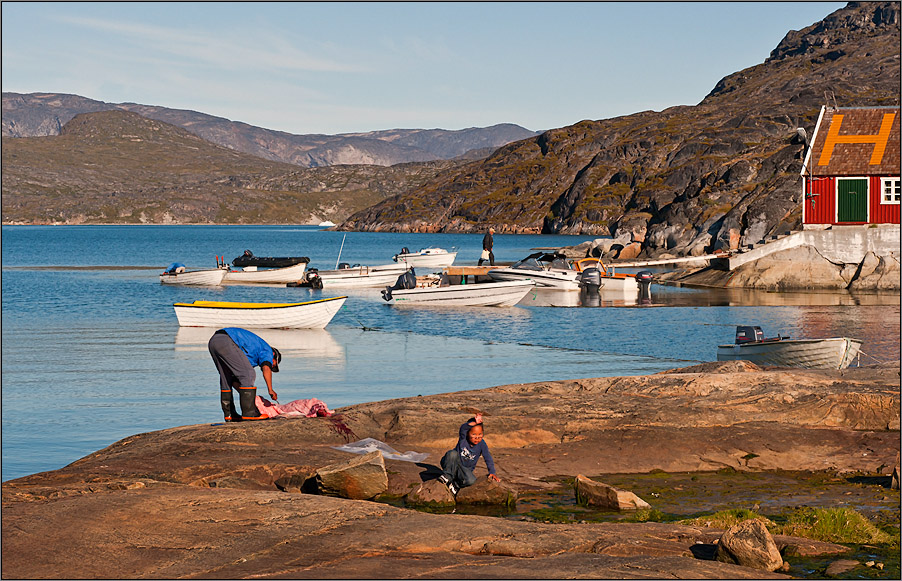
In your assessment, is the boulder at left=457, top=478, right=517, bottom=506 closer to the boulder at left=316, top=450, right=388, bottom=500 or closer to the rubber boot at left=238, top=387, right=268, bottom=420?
the boulder at left=316, top=450, right=388, bottom=500

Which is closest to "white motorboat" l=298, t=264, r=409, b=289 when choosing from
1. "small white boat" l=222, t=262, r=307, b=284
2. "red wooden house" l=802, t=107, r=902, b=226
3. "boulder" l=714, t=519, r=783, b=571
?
"small white boat" l=222, t=262, r=307, b=284

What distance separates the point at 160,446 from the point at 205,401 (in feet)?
26.3

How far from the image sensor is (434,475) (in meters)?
13.2

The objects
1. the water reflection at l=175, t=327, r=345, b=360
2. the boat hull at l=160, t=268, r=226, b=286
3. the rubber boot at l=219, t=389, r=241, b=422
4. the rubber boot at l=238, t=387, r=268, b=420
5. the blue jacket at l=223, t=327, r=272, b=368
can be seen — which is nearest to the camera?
the blue jacket at l=223, t=327, r=272, b=368

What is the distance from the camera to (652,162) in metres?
173

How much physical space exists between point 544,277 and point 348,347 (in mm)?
24545

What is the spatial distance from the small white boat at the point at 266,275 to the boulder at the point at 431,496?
54100 millimetres

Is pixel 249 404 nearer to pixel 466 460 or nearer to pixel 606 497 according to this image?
pixel 466 460

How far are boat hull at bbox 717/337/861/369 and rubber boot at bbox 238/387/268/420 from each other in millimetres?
15546

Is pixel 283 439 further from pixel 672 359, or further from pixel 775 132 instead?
pixel 775 132

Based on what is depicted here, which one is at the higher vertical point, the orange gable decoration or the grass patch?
the orange gable decoration

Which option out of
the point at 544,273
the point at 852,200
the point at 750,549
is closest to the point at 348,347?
the point at 544,273

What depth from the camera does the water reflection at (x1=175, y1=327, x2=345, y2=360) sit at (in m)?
31.8

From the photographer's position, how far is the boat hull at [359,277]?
5988 cm
